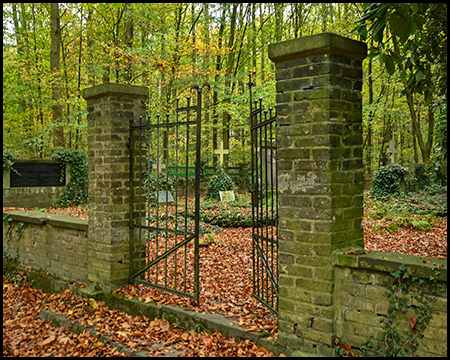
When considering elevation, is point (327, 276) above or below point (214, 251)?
above

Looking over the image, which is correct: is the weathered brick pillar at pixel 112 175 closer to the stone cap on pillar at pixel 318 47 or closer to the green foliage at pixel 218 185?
the stone cap on pillar at pixel 318 47

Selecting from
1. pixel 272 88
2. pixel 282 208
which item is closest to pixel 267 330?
pixel 282 208

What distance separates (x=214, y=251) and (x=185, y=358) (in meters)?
3.63

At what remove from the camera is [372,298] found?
2.83m

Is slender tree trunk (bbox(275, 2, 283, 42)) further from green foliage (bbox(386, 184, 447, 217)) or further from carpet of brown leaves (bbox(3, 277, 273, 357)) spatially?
carpet of brown leaves (bbox(3, 277, 273, 357))

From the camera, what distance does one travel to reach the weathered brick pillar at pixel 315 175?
9.72 feet

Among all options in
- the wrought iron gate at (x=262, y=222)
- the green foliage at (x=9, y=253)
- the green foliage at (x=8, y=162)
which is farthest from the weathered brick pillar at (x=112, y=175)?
the green foliage at (x=8, y=162)

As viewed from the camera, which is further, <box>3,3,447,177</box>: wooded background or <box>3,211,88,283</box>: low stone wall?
<box>3,3,447,177</box>: wooded background

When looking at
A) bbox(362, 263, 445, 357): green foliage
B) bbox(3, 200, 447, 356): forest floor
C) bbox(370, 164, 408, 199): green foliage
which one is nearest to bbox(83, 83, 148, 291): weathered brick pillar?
bbox(3, 200, 447, 356): forest floor

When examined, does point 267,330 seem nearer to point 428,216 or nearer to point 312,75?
point 312,75

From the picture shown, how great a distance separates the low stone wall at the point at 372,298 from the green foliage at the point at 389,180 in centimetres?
891

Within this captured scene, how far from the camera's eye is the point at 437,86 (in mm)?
4480

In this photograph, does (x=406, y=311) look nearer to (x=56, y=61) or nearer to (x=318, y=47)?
(x=318, y=47)

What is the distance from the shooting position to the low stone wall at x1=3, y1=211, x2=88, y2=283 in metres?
5.32
